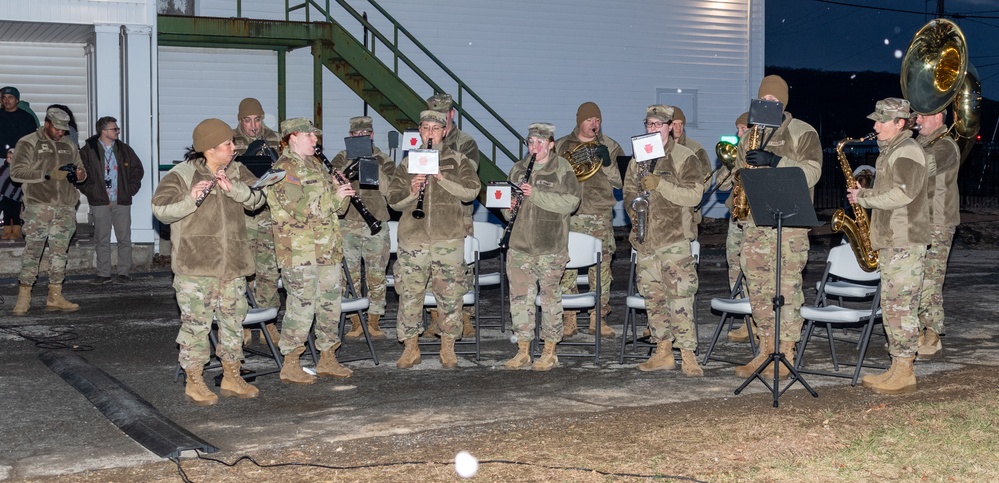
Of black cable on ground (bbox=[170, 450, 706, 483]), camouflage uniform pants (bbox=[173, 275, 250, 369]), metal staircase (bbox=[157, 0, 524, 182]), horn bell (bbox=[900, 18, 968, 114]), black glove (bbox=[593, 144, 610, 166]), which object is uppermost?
metal staircase (bbox=[157, 0, 524, 182])

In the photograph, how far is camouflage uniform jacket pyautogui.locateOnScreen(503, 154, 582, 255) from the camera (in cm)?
845

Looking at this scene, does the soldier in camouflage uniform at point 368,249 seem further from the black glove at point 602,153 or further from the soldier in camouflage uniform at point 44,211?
the soldier in camouflage uniform at point 44,211

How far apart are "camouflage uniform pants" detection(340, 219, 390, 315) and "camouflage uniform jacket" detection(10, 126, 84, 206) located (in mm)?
3476

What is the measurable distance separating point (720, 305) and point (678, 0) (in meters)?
13.8

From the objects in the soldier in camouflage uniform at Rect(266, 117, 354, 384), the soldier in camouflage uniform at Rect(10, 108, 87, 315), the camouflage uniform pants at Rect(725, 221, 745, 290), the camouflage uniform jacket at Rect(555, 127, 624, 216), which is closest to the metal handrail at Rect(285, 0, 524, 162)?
the soldier in camouflage uniform at Rect(10, 108, 87, 315)

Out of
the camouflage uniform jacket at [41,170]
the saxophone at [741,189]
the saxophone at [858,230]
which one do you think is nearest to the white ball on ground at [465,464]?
the saxophone at [741,189]

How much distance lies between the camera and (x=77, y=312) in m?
11.3

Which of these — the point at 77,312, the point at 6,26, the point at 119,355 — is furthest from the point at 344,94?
the point at 119,355

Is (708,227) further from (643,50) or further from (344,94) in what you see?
(344,94)

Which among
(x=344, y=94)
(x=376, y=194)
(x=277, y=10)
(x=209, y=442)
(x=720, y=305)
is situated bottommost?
(x=209, y=442)

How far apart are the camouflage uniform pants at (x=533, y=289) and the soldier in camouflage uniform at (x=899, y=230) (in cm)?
231

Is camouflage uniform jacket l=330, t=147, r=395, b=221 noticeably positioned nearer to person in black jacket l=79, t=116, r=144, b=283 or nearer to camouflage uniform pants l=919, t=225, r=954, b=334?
person in black jacket l=79, t=116, r=144, b=283

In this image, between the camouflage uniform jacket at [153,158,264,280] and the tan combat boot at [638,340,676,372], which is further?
the tan combat boot at [638,340,676,372]

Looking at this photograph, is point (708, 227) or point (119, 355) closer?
point (119, 355)
